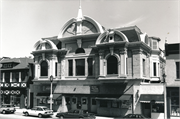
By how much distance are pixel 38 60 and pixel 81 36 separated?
8.95m

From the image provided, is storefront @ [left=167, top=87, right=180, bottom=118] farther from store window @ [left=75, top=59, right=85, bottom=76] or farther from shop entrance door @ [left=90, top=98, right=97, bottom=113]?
store window @ [left=75, top=59, right=85, bottom=76]

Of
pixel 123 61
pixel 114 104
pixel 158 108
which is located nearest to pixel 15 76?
pixel 114 104

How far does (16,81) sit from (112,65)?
2090cm

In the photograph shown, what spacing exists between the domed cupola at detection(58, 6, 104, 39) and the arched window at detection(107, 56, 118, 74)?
4590 millimetres

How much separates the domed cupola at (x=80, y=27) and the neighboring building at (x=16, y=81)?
1001 cm

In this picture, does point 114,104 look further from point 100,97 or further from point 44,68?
point 44,68

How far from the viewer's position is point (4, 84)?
41531mm

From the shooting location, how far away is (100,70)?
1161 inches

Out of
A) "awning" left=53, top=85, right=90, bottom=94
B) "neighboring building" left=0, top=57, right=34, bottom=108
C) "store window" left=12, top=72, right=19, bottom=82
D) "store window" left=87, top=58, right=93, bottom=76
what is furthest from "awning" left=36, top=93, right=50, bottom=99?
"store window" left=87, top=58, right=93, bottom=76

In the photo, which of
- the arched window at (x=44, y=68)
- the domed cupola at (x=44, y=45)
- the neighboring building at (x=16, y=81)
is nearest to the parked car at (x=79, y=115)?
the arched window at (x=44, y=68)

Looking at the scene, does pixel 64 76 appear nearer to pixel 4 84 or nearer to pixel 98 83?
pixel 98 83

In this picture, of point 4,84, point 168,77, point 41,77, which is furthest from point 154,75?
point 4,84

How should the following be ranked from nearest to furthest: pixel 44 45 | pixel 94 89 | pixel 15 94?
pixel 94 89, pixel 44 45, pixel 15 94

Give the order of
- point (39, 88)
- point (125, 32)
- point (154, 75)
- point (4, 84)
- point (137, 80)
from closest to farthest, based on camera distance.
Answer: point (137, 80), point (125, 32), point (154, 75), point (39, 88), point (4, 84)
